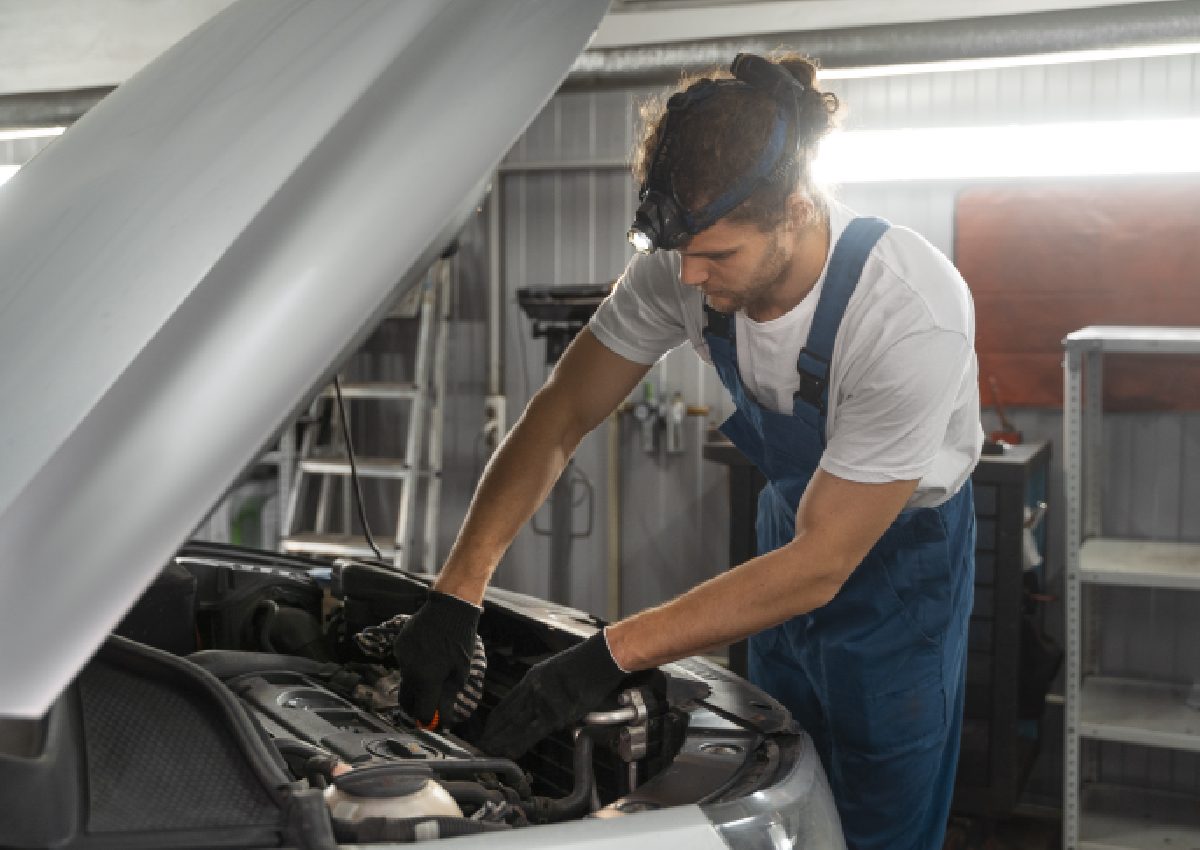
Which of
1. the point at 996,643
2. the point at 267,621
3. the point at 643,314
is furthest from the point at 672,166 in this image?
the point at 996,643

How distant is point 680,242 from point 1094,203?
296 cm

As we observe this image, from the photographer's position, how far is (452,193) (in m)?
0.98

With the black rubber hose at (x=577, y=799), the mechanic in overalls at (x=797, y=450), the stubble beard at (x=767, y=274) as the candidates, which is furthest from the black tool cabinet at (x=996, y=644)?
the black rubber hose at (x=577, y=799)

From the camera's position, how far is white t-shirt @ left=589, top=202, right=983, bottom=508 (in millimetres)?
1761

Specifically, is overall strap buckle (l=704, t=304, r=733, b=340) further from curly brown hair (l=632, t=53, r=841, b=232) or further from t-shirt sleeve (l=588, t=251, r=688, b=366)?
curly brown hair (l=632, t=53, r=841, b=232)

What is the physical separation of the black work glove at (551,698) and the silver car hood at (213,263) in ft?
2.36

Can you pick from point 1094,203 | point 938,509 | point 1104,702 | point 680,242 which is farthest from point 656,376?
point 680,242

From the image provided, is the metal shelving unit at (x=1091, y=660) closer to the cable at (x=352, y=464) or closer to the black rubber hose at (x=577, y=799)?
the cable at (x=352, y=464)

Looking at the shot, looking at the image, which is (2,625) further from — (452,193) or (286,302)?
(452,193)

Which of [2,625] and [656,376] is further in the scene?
[656,376]

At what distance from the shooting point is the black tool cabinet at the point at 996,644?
359cm

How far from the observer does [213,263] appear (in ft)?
2.96

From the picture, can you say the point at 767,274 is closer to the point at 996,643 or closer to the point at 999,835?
the point at 996,643

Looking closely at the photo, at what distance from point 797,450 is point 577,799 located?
83cm
